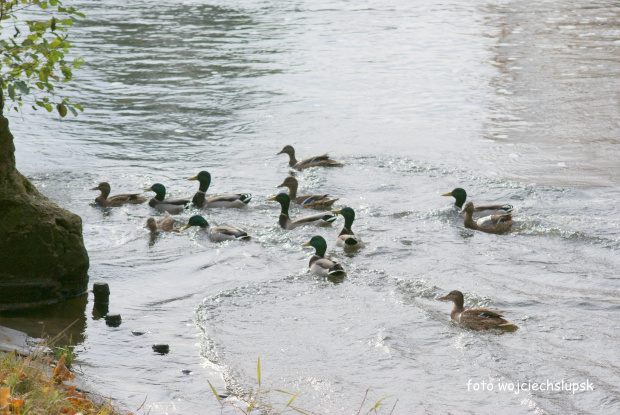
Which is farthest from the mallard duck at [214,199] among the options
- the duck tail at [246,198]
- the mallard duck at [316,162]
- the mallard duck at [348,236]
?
the mallard duck at [316,162]

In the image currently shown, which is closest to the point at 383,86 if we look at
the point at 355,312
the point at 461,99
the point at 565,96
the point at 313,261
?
the point at 461,99

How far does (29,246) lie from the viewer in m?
8.62

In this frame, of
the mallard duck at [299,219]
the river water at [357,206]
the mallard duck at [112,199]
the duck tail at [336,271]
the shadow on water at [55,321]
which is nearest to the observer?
the river water at [357,206]

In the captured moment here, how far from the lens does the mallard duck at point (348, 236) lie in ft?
37.4

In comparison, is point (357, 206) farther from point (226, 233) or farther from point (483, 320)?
point (483, 320)

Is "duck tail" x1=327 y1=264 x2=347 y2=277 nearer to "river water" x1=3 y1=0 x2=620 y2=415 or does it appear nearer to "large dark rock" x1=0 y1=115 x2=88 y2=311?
"river water" x1=3 y1=0 x2=620 y2=415

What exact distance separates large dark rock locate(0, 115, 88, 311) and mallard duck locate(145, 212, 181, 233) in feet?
9.70

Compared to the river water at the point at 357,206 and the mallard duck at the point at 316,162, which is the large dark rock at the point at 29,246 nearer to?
the river water at the point at 357,206

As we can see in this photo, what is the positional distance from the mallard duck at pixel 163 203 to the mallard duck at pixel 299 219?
1742 millimetres

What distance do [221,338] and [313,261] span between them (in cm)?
261

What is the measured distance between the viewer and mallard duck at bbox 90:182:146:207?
13188 millimetres

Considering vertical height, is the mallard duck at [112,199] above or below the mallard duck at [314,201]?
above

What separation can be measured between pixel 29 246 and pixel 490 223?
6.91 meters

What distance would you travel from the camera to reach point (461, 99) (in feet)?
67.4
